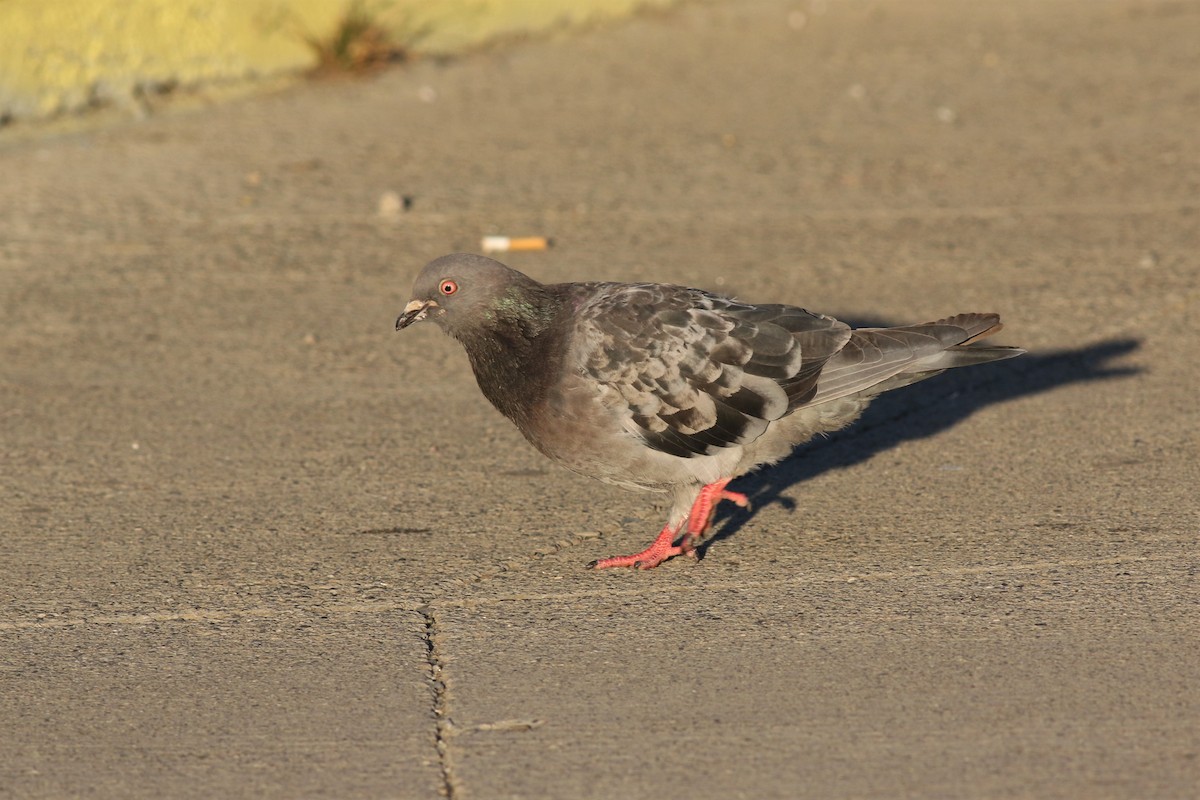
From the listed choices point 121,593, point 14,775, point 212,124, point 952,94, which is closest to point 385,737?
point 14,775

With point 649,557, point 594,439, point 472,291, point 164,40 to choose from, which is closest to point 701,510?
point 649,557

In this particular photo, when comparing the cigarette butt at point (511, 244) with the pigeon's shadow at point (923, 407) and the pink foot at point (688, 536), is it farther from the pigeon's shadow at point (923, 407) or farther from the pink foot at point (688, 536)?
the pink foot at point (688, 536)

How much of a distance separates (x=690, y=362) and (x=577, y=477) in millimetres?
864

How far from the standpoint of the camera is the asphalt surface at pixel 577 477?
12.5ft

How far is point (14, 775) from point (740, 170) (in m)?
6.25

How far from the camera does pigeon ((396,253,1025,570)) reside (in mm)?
4883

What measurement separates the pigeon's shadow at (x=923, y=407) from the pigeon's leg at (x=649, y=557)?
287 mm

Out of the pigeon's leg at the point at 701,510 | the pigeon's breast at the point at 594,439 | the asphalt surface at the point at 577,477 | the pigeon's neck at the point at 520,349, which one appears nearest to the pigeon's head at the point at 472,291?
the pigeon's neck at the point at 520,349

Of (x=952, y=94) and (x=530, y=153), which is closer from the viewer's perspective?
(x=530, y=153)

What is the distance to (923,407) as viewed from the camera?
244 inches

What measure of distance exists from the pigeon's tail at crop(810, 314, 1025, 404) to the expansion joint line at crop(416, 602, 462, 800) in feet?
4.88

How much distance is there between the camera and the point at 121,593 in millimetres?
4676

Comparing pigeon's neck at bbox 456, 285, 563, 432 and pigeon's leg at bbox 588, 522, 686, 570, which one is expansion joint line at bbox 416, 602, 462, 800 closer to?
pigeon's leg at bbox 588, 522, 686, 570

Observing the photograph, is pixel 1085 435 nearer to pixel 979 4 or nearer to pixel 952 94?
pixel 952 94
